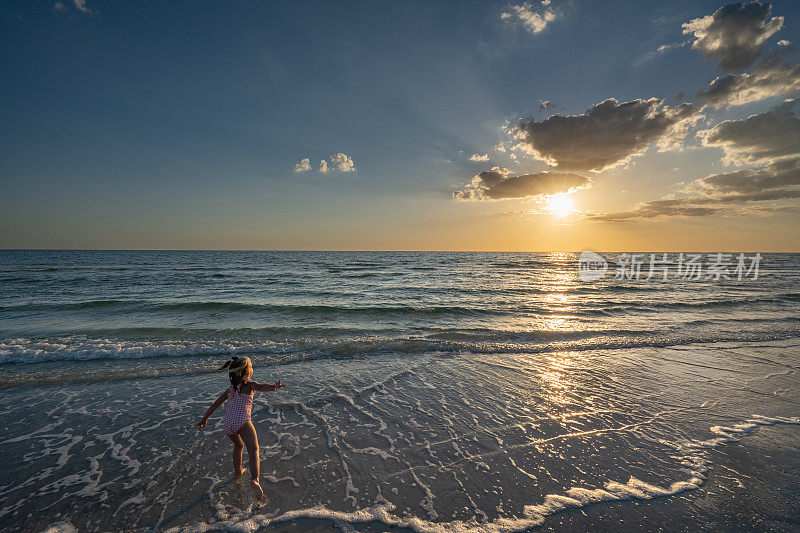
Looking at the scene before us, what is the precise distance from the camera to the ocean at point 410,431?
12.6ft

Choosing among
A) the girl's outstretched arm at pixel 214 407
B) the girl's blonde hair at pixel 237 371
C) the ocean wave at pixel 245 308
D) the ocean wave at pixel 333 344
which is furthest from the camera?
the ocean wave at pixel 245 308

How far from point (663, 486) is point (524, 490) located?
188 centimetres

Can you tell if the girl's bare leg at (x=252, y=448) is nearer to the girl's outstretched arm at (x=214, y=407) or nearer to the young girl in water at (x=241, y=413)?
the young girl in water at (x=241, y=413)

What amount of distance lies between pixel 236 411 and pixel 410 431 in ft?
10.1

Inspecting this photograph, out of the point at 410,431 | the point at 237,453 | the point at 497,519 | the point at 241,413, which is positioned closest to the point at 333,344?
the point at 410,431

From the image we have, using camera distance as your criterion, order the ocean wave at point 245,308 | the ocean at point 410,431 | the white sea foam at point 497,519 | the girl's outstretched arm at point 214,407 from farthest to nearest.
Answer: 1. the ocean wave at point 245,308
2. the girl's outstretched arm at point 214,407
3. the ocean at point 410,431
4. the white sea foam at point 497,519

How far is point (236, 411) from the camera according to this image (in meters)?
4.07

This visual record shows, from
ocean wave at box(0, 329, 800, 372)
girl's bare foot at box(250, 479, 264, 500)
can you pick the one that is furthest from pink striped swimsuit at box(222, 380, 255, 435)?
ocean wave at box(0, 329, 800, 372)

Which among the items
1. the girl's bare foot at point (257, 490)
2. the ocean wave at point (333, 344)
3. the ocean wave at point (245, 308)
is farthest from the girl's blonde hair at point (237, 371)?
the ocean wave at point (245, 308)

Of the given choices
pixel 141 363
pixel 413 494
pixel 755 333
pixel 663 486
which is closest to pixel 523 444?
pixel 663 486

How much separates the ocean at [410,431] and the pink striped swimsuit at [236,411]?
967mm

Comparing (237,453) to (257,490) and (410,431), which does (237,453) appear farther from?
(410,431)

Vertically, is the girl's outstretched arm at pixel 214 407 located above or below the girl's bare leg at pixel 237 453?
above

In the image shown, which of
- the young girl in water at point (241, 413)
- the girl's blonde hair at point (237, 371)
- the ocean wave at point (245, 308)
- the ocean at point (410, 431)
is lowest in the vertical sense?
the ocean wave at point (245, 308)
